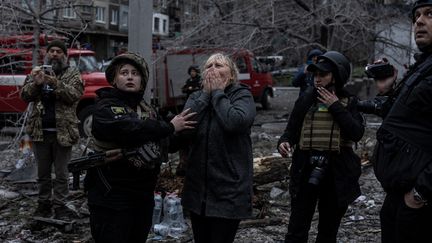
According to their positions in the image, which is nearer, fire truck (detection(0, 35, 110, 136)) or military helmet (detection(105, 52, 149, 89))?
military helmet (detection(105, 52, 149, 89))

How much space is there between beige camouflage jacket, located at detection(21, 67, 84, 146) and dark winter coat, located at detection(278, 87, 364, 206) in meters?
2.47

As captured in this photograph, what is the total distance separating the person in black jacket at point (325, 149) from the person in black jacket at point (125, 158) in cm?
118

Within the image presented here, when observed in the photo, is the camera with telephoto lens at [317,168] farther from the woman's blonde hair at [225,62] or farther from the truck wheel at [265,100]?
the truck wheel at [265,100]

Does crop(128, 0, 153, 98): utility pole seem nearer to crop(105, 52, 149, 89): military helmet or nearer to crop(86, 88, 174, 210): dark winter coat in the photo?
crop(105, 52, 149, 89): military helmet

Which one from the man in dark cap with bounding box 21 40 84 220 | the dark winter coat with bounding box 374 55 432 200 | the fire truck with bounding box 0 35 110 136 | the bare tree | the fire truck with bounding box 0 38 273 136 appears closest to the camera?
the dark winter coat with bounding box 374 55 432 200

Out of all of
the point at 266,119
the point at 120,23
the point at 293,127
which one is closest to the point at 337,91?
the point at 293,127

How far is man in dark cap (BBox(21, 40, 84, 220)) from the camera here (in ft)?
18.0

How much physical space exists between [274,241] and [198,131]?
2228 millimetres

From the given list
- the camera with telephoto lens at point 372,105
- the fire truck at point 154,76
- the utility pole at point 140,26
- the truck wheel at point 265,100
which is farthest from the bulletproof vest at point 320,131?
the truck wheel at point 265,100

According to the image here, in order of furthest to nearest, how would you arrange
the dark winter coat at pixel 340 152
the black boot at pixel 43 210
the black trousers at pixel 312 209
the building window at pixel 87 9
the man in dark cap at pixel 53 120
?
the building window at pixel 87 9
the black boot at pixel 43 210
the man in dark cap at pixel 53 120
the black trousers at pixel 312 209
the dark winter coat at pixel 340 152

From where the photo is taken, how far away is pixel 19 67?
335 inches

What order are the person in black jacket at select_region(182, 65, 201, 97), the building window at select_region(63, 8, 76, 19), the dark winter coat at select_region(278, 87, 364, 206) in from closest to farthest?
the dark winter coat at select_region(278, 87, 364, 206) < the building window at select_region(63, 8, 76, 19) < the person in black jacket at select_region(182, 65, 201, 97)

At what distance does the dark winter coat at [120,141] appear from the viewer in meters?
3.31

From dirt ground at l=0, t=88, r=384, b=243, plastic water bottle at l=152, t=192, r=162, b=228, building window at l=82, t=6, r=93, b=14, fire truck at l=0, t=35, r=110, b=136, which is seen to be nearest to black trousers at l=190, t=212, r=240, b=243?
dirt ground at l=0, t=88, r=384, b=243
